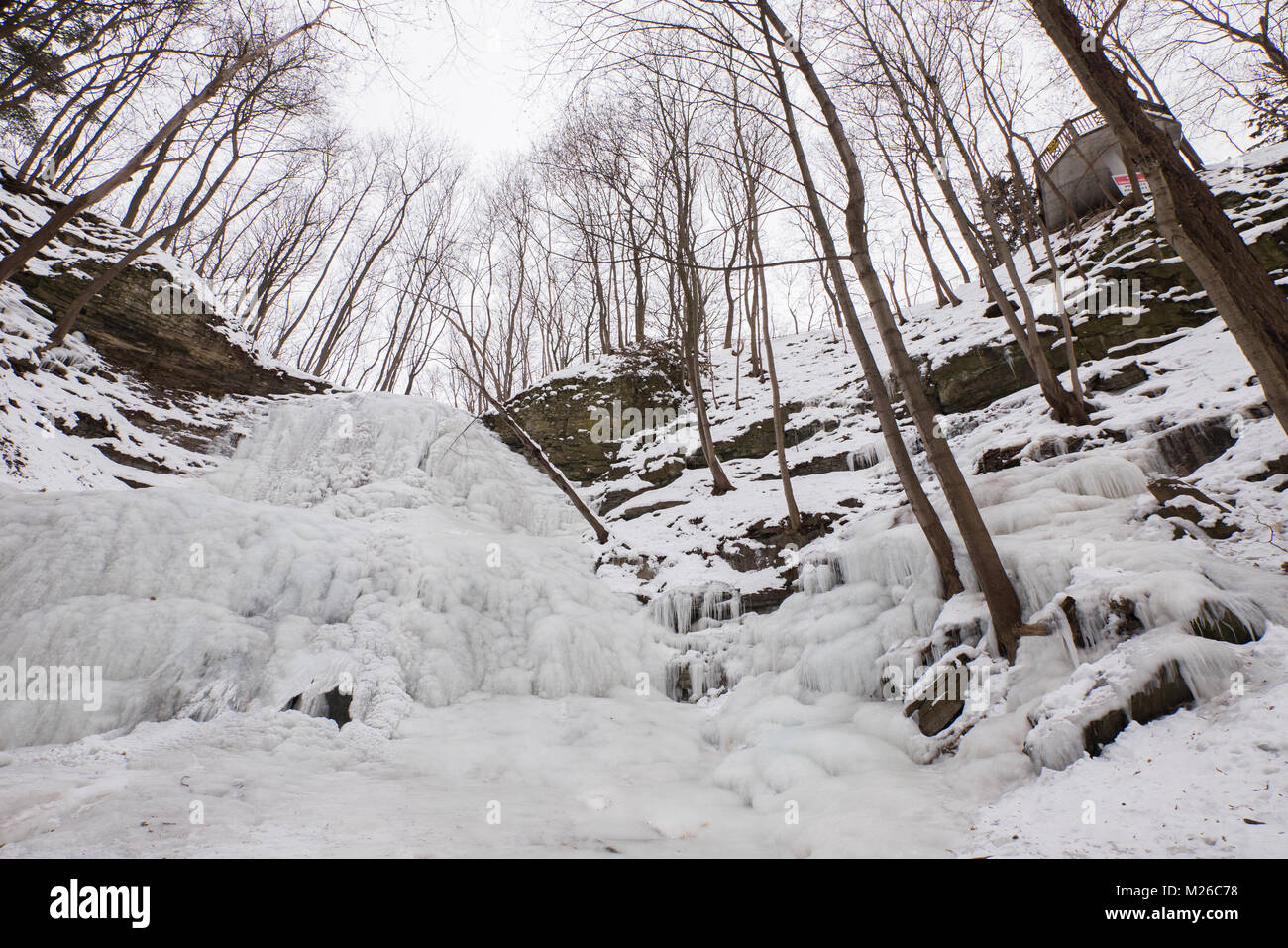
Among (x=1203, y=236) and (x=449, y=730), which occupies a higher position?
(x=1203, y=236)

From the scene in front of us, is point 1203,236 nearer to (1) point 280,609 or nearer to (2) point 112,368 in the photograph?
(1) point 280,609

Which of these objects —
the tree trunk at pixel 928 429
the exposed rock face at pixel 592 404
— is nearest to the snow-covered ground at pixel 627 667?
the tree trunk at pixel 928 429

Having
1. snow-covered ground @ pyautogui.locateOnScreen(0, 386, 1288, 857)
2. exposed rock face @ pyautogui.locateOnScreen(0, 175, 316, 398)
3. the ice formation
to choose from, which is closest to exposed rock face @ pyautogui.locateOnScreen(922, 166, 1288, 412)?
snow-covered ground @ pyautogui.locateOnScreen(0, 386, 1288, 857)

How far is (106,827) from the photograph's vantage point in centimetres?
283

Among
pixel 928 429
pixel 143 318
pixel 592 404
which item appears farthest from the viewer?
pixel 592 404

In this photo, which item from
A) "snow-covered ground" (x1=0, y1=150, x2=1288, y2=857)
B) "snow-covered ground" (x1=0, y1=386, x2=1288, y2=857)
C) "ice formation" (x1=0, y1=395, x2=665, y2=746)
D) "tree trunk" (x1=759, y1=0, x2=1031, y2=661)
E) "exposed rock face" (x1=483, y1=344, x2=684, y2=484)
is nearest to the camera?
"snow-covered ground" (x1=0, y1=386, x2=1288, y2=857)

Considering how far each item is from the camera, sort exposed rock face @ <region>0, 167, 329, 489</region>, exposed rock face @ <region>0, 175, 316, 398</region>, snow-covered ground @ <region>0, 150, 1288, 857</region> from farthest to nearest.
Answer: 1. exposed rock face @ <region>0, 175, 316, 398</region>
2. exposed rock face @ <region>0, 167, 329, 489</region>
3. snow-covered ground @ <region>0, 150, 1288, 857</region>

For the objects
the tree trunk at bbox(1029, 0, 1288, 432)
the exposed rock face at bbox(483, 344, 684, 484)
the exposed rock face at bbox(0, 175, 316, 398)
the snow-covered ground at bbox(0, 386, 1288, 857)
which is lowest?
the snow-covered ground at bbox(0, 386, 1288, 857)

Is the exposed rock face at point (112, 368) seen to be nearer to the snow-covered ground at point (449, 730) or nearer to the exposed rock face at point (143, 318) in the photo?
the exposed rock face at point (143, 318)

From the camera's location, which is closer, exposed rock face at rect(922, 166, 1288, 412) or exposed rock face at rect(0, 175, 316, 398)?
exposed rock face at rect(922, 166, 1288, 412)

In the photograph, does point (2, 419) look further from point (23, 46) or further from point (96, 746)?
point (23, 46)

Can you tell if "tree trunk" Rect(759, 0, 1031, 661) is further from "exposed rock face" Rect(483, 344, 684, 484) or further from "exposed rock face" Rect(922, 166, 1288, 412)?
"exposed rock face" Rect(483, 344, 684, 484)

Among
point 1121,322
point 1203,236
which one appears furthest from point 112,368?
point 1121,322
